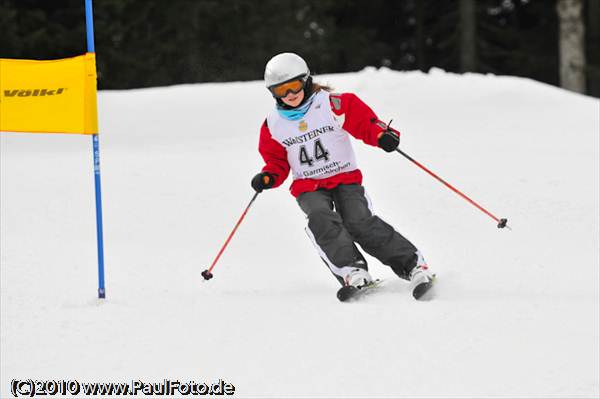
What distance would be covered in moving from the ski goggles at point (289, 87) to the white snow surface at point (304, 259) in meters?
1.27

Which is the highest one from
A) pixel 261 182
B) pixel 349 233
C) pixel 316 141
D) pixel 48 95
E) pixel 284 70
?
pixel 284 70

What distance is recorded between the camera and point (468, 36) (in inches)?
928

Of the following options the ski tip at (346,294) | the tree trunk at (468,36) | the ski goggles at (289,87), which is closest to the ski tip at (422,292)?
the ski tip at (346,294)

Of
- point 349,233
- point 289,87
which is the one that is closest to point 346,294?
point 349,233

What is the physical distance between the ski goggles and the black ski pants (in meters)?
0.68

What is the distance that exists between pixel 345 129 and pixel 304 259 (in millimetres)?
1585

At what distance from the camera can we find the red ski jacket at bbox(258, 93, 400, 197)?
5.42 metres

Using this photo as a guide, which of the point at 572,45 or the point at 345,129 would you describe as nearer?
the point at 345,129

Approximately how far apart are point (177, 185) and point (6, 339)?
13.7 ft

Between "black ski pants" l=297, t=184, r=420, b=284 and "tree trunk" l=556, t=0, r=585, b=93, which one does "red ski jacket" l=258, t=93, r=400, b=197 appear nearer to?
"black ski pants" l=297, t=184, r=420, b=284

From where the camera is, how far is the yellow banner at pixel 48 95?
198 inches

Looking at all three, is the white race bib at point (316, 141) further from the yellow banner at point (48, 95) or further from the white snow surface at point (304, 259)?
the yellow banner at point (48, 95)

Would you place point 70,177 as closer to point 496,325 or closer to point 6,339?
point 6,339

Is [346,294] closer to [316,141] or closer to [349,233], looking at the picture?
[349,233]
